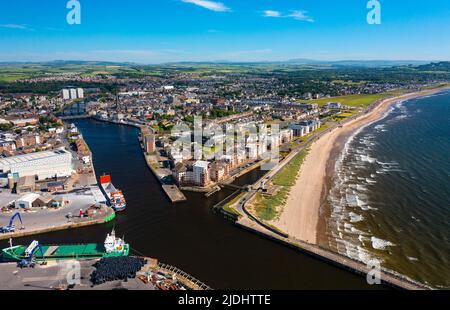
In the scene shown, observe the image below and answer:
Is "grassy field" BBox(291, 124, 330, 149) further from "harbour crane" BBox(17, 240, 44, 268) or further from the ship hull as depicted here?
"harbour crane" BBox(17, 240, 44, 268)

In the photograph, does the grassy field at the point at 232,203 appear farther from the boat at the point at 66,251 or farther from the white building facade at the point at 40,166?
the white building facade at the point at 40,166

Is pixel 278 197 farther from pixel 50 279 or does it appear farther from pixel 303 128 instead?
pixel 303 128

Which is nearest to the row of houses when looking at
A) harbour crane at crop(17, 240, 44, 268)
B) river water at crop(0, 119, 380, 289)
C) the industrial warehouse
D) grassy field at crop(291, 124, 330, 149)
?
grassy field at crop(291, 124, 330, 149)

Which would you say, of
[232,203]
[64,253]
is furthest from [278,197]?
[64,253]

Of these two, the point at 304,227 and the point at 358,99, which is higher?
the point at 358,99
